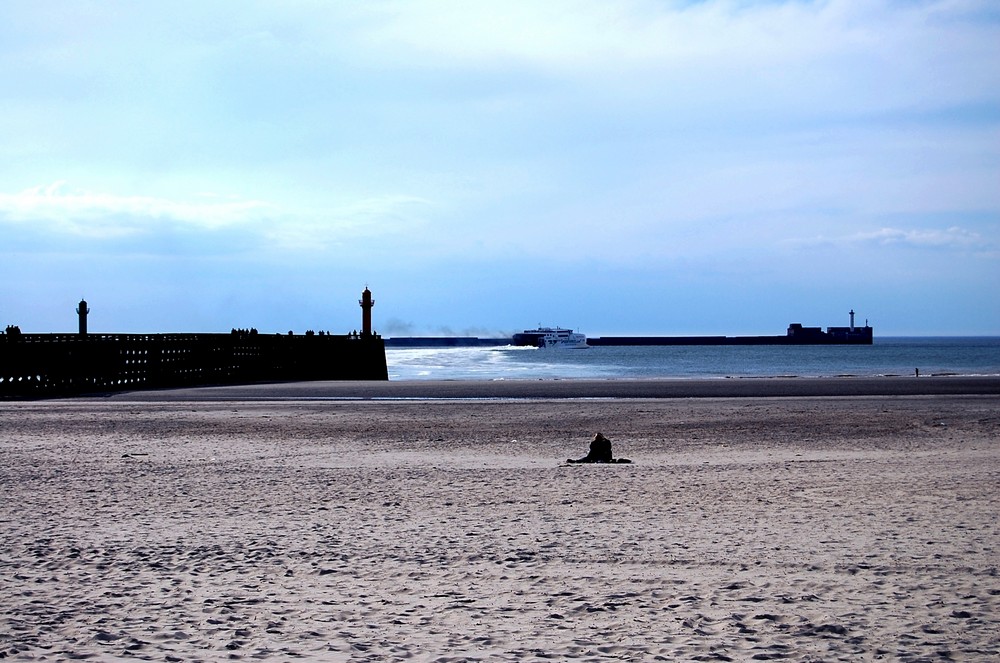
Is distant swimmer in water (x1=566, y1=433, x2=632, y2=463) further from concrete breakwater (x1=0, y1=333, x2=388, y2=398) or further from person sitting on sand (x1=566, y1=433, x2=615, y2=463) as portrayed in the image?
concrete breakwater (x1=0, y1=333, x2=388, y2=398)

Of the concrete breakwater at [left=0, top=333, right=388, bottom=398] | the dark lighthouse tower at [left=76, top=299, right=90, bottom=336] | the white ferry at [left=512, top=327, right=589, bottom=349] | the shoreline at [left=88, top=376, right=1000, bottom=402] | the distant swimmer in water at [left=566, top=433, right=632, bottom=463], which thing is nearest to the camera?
the distant swimmer in water at [left=566, top=433, right=632, bottom=463]

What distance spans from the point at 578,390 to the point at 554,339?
14785cm

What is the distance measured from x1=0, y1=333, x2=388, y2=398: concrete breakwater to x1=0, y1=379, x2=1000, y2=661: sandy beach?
1398 cm

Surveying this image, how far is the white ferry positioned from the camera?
175m

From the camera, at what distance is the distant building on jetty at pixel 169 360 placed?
90.4 ft

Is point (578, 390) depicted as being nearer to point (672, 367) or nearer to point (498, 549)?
point (498, 549)

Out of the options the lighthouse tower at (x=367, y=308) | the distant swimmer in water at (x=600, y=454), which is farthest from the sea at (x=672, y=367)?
the distant swimmer in water at (x=600, y=454)

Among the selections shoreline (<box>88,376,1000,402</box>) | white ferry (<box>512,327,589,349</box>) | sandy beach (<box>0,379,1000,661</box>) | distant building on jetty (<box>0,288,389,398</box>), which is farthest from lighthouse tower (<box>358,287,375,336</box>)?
white ferry (<box>512,327,589,349</box>)

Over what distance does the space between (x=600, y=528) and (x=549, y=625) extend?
8.32ft

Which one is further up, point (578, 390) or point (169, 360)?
point (169, 360)

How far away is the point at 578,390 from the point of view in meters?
28.6

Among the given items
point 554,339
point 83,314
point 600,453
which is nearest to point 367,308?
point 83,314

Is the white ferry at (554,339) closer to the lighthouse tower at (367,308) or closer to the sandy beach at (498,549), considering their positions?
the lighthouse tower at (367,308)

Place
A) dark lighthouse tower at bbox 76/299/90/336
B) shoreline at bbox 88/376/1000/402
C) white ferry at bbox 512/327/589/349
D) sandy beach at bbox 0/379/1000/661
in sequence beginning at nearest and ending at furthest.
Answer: sandy beach at bbox 0/379/1000/661, shoreline at bbox 88/376/1000/402, dark lighthouse tower at bbox 76/299/90/336, white ferry at bbox 512/327/589/349
